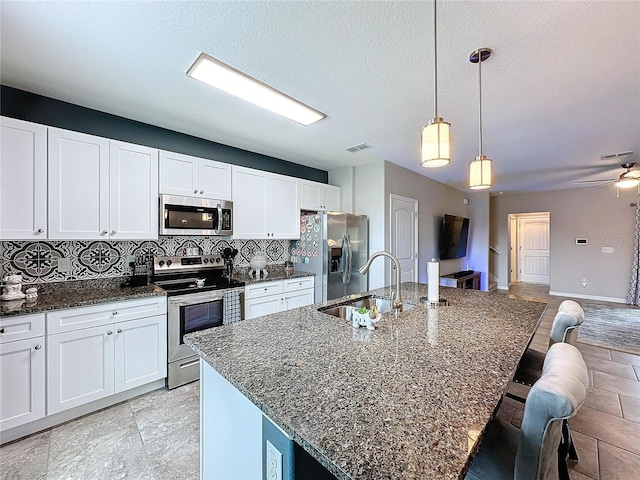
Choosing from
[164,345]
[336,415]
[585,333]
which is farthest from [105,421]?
[585,333]

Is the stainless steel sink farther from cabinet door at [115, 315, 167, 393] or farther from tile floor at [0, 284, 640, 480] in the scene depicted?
cabinet door at [115, 315, 167, 393]

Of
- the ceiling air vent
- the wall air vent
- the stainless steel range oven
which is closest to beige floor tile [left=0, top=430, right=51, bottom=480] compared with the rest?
the stainless steel range oven

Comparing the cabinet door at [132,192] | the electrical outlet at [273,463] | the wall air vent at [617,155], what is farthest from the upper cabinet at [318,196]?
the wall air vent at [617,155]

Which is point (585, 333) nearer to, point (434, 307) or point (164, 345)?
point (434, 307)

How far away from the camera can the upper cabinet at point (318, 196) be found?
4008 mm

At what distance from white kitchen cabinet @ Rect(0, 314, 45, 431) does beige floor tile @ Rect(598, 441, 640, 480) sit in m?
3.72

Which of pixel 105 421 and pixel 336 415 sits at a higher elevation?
pixel 336 415

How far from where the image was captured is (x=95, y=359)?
6.94ft

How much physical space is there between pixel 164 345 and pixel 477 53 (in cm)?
334

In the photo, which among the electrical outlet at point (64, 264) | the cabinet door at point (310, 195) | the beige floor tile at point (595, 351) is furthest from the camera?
the cabinet door at point (310, 195)

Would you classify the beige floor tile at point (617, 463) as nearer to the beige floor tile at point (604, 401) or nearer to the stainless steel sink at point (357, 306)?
the beige floor tile at point (604, 401)

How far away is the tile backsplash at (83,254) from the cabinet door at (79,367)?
2.39 ft

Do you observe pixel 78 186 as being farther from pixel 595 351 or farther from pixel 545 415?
pixel 595 351

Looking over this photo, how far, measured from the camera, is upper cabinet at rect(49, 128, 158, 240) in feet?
7.18
